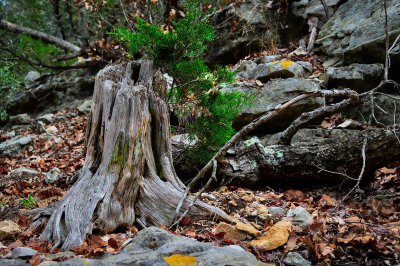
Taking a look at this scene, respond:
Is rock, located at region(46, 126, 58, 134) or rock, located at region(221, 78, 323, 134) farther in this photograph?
rock, located at region(46, 126, 58, 134)

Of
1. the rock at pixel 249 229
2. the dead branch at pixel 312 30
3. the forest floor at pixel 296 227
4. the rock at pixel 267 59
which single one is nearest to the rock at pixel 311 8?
the dead branch at pixel 312 30

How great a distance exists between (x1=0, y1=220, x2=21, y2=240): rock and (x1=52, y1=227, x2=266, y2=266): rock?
141cm

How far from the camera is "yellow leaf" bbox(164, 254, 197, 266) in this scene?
1.84m

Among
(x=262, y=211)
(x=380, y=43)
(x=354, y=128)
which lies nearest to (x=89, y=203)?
(x=262, y=211)

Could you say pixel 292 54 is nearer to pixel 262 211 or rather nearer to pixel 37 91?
pixel 262 211

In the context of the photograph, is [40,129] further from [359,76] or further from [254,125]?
[359,76]

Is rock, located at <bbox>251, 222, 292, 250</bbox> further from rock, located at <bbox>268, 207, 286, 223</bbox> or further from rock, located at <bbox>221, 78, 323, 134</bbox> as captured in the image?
rock, located at <bbox>221, 78, 323, 134</bbox>

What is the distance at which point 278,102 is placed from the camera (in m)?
5.61

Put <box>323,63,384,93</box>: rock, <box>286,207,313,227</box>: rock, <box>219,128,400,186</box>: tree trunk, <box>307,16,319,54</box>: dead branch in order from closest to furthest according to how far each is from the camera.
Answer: <box>286,207,313,227</box>: rock, <box>219,128,400,186</box>: tree trunk, <box>323,63,384,93</box>: rock, <box>307,16,319,54</box>: dead branch

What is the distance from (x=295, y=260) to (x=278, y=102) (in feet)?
12.6

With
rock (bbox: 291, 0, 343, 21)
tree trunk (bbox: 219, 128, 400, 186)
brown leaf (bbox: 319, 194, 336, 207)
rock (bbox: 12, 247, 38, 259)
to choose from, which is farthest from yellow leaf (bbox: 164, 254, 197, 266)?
rock (bbox: 291, 0, 343, 21)

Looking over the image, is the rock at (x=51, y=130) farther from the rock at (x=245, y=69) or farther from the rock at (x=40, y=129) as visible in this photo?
the rock at (x=245, y=69)

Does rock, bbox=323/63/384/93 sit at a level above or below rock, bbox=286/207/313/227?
above

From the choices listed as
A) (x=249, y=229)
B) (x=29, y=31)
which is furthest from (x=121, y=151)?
(x=29, y=31)
